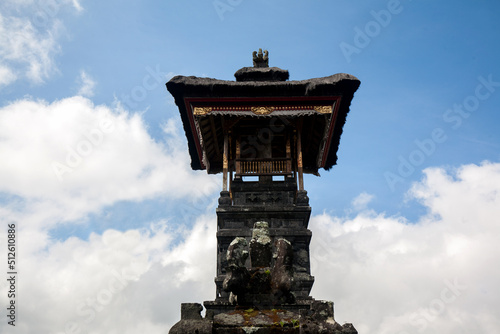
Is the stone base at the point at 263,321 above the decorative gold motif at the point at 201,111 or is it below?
below

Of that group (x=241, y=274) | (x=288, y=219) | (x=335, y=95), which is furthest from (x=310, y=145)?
(x=241, y=274)

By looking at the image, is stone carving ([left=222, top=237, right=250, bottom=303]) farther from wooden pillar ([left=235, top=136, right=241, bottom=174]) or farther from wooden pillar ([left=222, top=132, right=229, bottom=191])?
wooden pillar ([left=235, top=136, right=241, bottom=174])

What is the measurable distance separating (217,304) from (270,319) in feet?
2.99

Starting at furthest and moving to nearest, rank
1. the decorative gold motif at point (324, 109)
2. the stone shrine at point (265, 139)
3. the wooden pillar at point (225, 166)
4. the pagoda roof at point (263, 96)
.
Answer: the wooden pillar at point (225, 166) < the decorative gold motif at point (324, 109) < the pagoda roof at point (263, 96) < the stone shrine at point (265, 139)

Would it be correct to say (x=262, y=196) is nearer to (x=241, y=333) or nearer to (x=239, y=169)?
(x=239, y=169)

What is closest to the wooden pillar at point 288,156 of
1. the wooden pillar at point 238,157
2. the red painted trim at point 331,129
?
the red painted trim at point 331,129

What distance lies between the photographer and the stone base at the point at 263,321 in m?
5.04

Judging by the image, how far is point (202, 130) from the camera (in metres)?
16.3

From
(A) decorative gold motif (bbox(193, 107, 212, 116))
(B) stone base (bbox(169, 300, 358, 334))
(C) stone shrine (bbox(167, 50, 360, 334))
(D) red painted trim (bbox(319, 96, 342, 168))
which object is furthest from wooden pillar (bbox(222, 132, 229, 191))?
(B) stone base (bbox(169, 300, 358, 334))

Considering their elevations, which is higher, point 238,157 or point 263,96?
point 263,96

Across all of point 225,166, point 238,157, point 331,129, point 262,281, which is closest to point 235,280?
point 262,281

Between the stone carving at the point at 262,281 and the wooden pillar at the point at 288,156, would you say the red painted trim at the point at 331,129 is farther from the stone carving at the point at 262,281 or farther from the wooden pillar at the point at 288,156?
the stone carving at the point at 262,281

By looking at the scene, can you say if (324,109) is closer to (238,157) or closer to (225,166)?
(238,157)

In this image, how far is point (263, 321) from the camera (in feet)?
17.2
